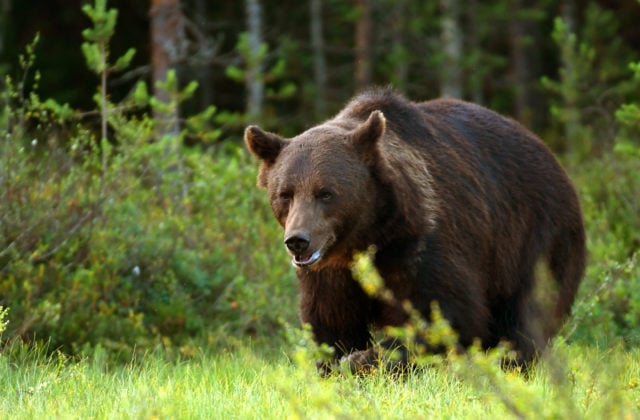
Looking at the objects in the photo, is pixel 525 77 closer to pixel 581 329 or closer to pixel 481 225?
pixel 581 329

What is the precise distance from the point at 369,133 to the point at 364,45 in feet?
44.8

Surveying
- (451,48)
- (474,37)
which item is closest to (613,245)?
(451,48)

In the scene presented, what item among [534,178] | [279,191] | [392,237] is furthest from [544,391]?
[534,178]

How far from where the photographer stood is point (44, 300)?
22.7 ft

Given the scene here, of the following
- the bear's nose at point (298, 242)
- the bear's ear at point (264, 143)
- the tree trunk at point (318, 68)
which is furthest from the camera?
the tree trunk at point (318, 68)

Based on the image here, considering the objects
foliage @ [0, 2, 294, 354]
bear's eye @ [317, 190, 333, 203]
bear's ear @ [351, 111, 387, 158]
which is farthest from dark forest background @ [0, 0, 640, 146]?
bear's eye @ [317, 190, 333, 203]

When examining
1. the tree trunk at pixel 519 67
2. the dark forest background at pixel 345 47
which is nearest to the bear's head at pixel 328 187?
the dark forest background at pixel 345 47

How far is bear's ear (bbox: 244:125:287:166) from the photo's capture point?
18.6 feet

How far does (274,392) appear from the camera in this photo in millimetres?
4762

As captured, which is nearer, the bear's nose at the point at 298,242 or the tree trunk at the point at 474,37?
the bear's nose at the point at 298,242

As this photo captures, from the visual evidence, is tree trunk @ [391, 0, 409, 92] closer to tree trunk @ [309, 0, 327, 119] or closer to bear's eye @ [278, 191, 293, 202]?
tree trunk @ [309, 0, 327, 119]

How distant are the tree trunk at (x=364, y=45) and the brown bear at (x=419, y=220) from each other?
11614mm

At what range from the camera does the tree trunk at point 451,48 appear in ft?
63.7

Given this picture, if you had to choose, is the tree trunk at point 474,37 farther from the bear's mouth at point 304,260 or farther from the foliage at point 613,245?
the bear's mouth at point 304,260
